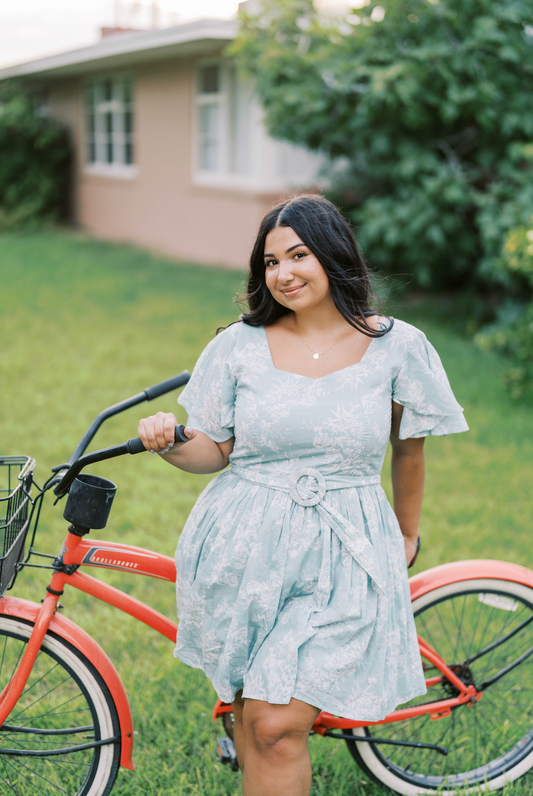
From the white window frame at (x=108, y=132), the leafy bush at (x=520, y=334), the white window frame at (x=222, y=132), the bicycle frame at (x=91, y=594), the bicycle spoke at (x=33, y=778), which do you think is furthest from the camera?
the white window frame at (x=108, y=132)

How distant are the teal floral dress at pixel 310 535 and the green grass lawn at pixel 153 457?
2.32ft

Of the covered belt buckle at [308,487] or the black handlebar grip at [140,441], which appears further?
the covered belt buckle at [308,487]

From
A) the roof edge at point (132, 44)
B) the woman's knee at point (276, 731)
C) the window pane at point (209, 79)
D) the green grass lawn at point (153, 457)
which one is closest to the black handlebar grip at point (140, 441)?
the woman's knee at point (276, 731)

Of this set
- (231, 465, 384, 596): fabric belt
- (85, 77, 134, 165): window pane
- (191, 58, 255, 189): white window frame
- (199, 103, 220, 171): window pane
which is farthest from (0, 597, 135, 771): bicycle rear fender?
(85, 77, 134, 165): window pane

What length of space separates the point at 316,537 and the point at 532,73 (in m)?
7.18

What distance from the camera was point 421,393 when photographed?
6.48 feet

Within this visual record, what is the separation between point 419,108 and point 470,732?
253 inches

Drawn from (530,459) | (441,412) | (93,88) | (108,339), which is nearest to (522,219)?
(530,459)

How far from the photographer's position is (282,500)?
1915 millimetres

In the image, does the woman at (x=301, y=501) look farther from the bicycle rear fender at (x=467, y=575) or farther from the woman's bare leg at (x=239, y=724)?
the bicycle rear fender at (x=467, y=575)

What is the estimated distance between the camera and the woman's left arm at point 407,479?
209cm

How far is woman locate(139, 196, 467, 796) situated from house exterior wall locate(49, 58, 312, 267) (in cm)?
990

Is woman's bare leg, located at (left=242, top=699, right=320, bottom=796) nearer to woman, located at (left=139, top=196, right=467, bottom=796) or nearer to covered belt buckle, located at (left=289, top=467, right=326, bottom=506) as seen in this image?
woman, located at (left=139, top=196, right=467, bottom=796)

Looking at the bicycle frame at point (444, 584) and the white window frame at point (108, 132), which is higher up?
the white window frame at point (108, 132)
